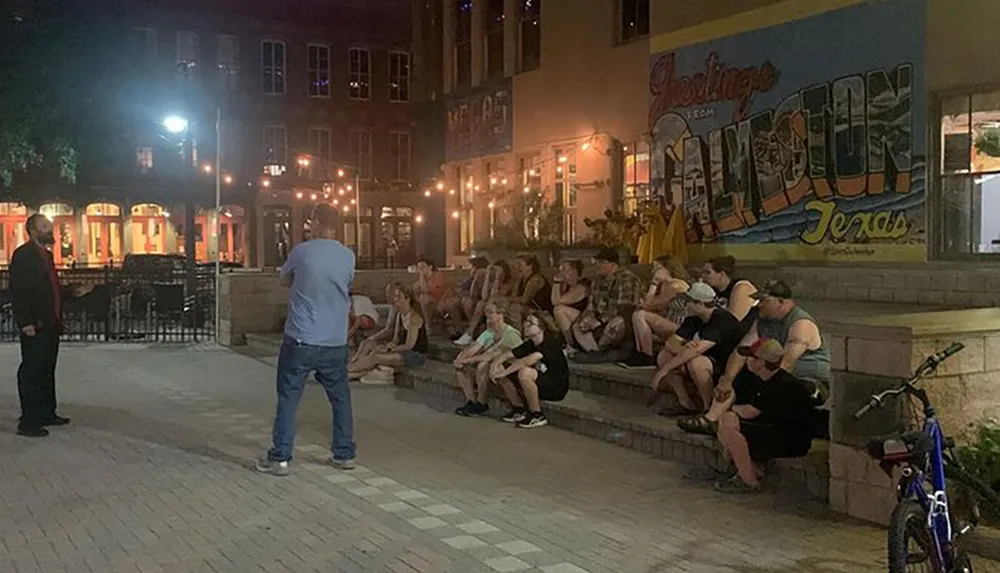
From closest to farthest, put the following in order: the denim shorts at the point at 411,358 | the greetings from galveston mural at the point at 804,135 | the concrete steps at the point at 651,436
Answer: the concrete steps at the point at 651,436 < the greetings from galveston mural at the point at 804,135 < the denim shorts at the point at 411,358

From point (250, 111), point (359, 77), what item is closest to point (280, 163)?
point (250, 111)

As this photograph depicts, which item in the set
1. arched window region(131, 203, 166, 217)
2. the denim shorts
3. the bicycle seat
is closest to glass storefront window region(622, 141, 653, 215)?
the denim shorts

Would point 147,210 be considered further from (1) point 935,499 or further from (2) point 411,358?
(1) point 935,499

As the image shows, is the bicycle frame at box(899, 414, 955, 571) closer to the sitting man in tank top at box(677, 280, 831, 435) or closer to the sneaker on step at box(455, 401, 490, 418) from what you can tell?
the sitting man in tank top at box(677, 280, 831, 435)

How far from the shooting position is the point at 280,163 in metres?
38.3

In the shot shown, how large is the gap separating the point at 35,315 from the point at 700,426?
5988 millimetres

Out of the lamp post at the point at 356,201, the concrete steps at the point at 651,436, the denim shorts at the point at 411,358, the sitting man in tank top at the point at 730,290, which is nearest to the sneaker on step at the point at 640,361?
the concrete steps at the point at 651,436

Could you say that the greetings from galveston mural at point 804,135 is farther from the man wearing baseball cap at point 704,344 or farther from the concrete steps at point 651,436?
the man wearing baseball cap at point 704,344

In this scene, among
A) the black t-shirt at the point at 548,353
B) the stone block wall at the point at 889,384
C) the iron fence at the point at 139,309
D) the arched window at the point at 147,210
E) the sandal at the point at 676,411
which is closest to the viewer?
the stone block wall at the point at 889,384

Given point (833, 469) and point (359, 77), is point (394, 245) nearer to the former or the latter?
point (359, 77)

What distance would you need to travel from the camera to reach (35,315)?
9398 mm

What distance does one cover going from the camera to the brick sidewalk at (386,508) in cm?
579

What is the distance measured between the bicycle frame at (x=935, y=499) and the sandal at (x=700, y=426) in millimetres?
3061

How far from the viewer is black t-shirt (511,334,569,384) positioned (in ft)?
31.7
